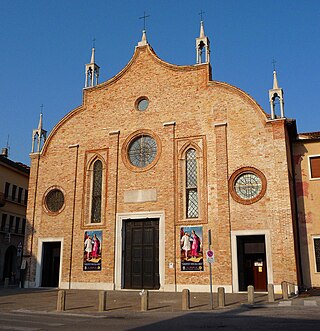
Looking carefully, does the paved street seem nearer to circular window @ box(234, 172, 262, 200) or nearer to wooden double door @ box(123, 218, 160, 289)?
wooden double door @ box(123, 218, 160, 289)

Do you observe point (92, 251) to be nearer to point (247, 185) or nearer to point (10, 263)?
point (247, 185)

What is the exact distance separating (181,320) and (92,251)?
13026 millimetres

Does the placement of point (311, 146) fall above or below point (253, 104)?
below

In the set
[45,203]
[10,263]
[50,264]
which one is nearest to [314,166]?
[45,203]

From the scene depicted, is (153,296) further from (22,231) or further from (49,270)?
(22,231)

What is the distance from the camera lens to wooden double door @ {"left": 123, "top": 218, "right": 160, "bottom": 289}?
73.3 feet

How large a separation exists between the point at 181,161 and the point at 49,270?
10977 millimetres

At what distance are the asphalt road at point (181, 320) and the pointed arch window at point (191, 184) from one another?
8.53 metres

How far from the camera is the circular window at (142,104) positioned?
25.1 meters

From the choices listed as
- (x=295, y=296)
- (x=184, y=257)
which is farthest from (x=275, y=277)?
(x=184, y=257)

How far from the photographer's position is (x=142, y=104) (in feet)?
82.9

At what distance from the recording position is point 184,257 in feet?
70.6

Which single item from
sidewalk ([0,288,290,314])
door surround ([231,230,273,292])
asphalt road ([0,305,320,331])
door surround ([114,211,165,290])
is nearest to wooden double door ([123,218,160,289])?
door surround ([114,211,165,290])

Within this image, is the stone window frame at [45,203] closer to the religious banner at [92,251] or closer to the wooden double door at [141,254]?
the religious banner at [92,251]
